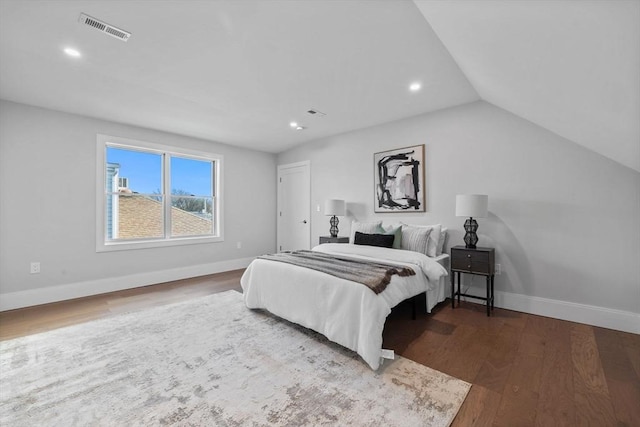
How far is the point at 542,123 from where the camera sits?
280cm

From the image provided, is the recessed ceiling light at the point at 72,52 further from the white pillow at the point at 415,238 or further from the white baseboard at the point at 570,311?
the white baseboard at the point at 570,311

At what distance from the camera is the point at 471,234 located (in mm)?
Result: 3219

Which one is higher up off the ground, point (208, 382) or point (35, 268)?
point (35, 268)

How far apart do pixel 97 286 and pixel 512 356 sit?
5.02m

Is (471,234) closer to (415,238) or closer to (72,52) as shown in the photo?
(415,238)

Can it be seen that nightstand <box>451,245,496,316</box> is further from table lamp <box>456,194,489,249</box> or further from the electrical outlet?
the electrical outlet

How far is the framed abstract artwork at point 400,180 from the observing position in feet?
12.7

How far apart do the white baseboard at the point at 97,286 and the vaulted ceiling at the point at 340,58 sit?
7.79 ft

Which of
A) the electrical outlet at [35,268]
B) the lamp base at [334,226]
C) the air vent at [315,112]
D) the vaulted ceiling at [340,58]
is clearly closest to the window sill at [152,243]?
the electrical outlet at [35,268]

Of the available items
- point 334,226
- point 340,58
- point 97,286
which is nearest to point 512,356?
point 340,58

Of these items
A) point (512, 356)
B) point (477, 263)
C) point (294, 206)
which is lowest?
point (512, 356)

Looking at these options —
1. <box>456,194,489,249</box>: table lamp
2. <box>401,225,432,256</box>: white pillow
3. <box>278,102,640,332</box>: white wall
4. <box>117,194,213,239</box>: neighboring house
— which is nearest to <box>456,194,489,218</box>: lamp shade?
<box>456,194,489,249</box>: table lamp

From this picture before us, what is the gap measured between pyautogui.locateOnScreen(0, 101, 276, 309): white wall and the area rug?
1.36 m

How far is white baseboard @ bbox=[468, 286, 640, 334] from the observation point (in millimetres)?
2559
